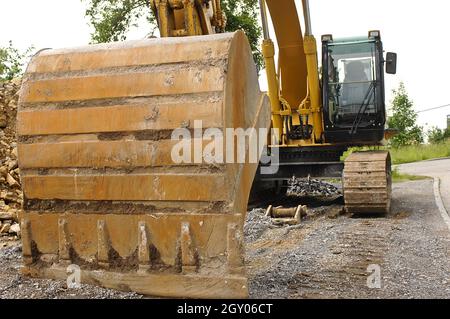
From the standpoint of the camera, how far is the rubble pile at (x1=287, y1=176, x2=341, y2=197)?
12.7 meters

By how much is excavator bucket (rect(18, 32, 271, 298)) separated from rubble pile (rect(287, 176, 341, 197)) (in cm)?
870

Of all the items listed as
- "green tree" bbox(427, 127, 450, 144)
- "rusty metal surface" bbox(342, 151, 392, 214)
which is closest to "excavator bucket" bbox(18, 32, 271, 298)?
"rusty metal surface" bbox(342, 151, 392, 214)

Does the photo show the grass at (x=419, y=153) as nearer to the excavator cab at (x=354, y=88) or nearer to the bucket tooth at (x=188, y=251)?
the excavator cab at (x=354, y=88)

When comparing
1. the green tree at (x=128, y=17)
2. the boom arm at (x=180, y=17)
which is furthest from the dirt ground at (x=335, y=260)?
the green tree at (x=128, y=17)

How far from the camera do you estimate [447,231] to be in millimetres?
7211

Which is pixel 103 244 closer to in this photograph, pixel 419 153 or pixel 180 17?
pixel 180 17

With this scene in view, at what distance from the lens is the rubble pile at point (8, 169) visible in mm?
8617

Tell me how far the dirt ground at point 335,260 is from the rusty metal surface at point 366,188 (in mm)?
189

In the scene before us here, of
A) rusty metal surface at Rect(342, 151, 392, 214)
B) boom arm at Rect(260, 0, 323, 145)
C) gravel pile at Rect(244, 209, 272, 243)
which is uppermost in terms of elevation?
boom arm at Rect(260, 0, 323, 145)

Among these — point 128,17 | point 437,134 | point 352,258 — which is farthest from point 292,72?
point 437,134

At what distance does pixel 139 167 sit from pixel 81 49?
39.7 inches

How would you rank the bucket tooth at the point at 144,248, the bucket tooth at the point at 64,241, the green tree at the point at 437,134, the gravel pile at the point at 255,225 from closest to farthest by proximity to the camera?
the bucket tooth at the point at 144,248 < the bucket tooth at the point at 64,241 < the gravel pile at the point at 255,225 < the green tree at the point at 437,134

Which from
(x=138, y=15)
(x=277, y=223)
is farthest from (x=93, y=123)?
(x=138, y=15)

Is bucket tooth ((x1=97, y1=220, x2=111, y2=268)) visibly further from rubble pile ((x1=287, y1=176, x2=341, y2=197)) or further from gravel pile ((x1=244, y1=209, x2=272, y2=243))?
rubble pile ((x1=287, y1=176, x2=341, y2=197))
